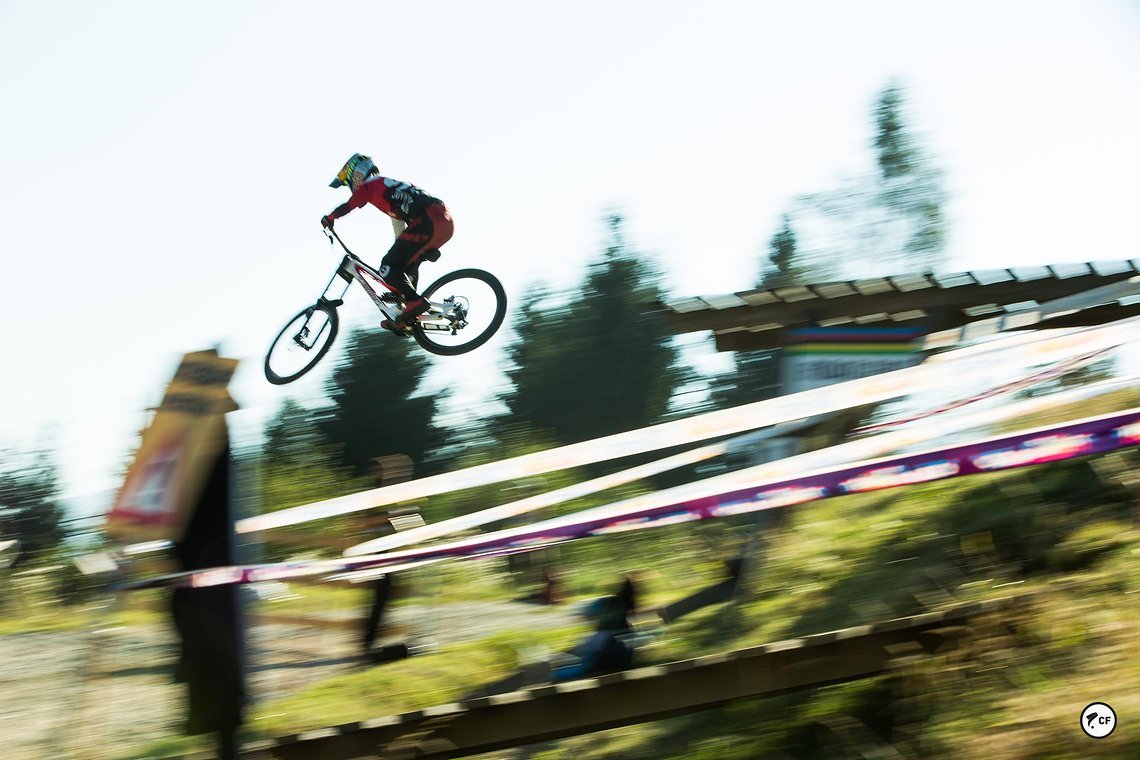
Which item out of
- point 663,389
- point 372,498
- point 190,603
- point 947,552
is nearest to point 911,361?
point 947,552

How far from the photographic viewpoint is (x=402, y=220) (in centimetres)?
634

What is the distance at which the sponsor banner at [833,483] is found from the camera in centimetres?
296

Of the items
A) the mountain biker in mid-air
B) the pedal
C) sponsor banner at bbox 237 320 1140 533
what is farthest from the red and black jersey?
sponsor banner at bbox 237 320 1140 533

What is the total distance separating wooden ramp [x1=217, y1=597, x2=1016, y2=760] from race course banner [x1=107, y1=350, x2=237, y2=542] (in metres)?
1.08

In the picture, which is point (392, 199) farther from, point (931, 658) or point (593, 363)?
point (593, 363)

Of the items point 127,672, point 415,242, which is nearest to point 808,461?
point 415,242

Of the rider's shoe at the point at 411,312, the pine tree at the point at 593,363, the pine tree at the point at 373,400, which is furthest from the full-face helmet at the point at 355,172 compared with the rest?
the pine tree at the point at 593,363

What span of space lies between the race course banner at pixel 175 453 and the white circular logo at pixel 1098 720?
2801mm

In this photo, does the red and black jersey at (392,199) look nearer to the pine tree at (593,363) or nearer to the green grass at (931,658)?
the green grass at (931,658)

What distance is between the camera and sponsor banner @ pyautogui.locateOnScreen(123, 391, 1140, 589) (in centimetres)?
296

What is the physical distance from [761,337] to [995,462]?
3.27 metres

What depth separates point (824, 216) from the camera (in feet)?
82.3

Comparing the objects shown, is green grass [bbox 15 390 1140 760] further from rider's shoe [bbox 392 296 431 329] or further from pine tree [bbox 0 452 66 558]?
pine tree [bbox 0 452 66 558]

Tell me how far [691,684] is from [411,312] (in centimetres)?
381
